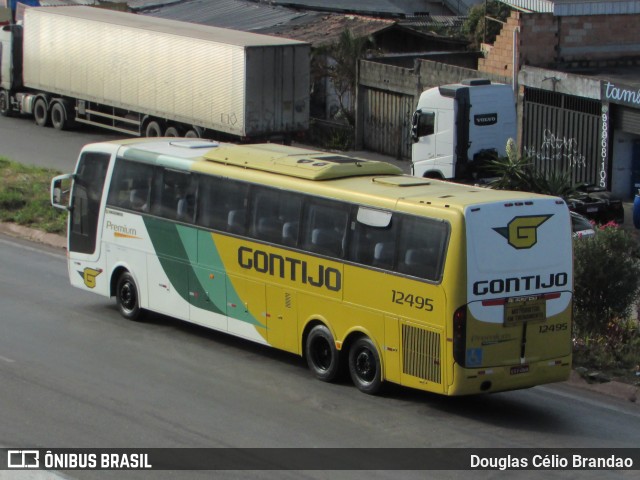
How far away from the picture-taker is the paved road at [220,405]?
12.6m

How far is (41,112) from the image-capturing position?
4141 centimetres

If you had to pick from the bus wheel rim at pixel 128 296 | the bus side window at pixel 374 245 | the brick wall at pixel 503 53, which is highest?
the brick wall at pixel 503 53

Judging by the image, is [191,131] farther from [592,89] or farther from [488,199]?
[488,199]

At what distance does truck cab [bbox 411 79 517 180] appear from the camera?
1165 inches

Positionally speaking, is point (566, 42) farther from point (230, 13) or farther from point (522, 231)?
point (522, 231)

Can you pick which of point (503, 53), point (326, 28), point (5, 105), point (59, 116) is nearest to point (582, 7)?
point (503, 53)

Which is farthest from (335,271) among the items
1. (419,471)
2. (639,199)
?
(639,199)

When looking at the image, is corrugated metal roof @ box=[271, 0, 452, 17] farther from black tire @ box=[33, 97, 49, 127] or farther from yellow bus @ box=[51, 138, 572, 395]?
yellow bus @ box=[51, 138, 572, 395]

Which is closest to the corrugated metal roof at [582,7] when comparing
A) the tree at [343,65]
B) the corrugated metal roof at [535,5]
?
the corrugated metal roof at [535,5]

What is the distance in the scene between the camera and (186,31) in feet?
117

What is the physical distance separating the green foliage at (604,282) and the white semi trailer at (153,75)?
59.8 ft

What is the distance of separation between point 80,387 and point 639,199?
54.9 ft

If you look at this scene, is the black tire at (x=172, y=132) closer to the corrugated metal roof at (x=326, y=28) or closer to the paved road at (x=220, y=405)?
the corrugated metal roof at (x=326, y=28)

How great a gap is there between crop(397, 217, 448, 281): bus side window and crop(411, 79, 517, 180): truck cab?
16118 mm
